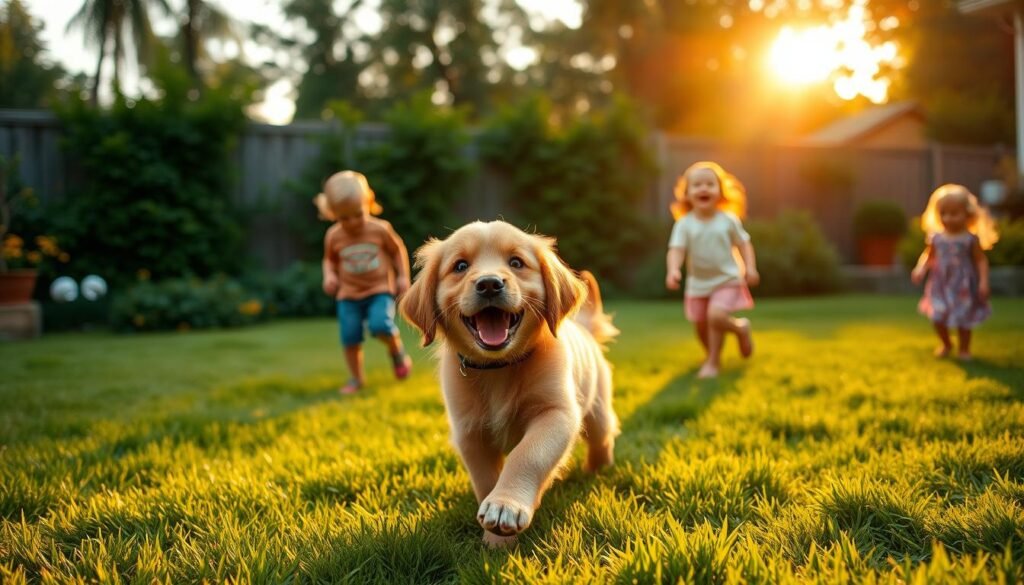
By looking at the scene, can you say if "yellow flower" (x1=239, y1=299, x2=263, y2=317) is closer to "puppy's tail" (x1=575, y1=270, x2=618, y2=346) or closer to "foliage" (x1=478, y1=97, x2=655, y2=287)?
"foliage" (x1=478, y1=97, x2=655, y2=287)

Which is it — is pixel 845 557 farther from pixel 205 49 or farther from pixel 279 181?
pixel 205 49

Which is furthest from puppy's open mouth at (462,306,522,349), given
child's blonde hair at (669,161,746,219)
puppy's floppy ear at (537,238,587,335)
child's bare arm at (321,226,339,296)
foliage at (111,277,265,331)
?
foliage at (111,277,265,331)

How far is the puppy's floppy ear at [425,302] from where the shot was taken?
8.23ft

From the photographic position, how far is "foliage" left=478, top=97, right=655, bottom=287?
12.6 metres

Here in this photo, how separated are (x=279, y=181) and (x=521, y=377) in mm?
10353

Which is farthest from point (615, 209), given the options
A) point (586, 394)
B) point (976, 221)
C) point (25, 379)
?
point (586, 394)

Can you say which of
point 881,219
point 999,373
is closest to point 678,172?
point 881,219

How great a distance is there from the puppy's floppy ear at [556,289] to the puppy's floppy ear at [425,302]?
385 millimetres

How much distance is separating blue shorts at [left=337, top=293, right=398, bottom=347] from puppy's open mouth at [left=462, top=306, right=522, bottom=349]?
284 cm

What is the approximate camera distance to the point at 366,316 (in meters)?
5.33

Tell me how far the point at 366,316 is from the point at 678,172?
34.2 feet

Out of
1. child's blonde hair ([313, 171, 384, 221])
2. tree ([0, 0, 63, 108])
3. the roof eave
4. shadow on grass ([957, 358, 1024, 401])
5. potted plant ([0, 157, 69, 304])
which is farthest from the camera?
tree ([0, 0, 63, 108])

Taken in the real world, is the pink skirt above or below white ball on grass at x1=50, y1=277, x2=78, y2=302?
above

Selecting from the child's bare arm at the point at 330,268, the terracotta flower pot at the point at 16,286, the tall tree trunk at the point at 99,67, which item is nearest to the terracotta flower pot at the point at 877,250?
the child's bare arm at the point at 330,268
